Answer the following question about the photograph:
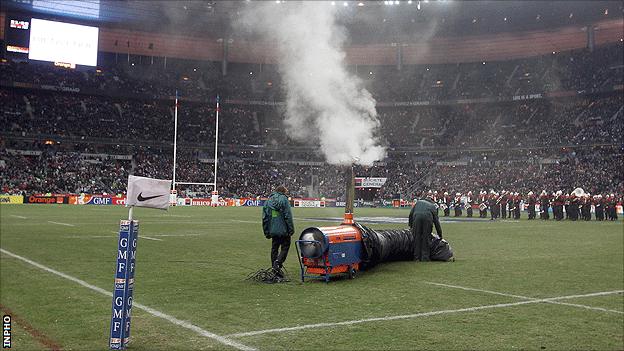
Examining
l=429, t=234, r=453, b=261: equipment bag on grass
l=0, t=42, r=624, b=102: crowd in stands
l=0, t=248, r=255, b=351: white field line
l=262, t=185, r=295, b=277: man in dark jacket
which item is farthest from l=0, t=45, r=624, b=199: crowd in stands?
l=262, t=185, r=295, b=277: man in dark jacket

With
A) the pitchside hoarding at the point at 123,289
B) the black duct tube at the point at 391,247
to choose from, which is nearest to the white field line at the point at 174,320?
the pitchside hoarding at the point at 123,289

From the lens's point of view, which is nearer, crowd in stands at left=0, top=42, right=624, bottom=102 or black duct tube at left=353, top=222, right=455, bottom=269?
black duct tube at left=353, top=222, right=455, bottom=269

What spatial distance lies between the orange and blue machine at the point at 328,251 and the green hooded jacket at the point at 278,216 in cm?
36

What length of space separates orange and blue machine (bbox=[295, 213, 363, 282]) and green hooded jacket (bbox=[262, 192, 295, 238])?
36 centimetres

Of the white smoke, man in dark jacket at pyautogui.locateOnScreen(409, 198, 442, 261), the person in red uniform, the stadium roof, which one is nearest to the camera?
man in dark jacket at pyautogui.locateOnScreen(409, 198, 442, 261)

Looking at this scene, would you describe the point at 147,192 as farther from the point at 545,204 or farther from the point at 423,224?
the point at 545,204

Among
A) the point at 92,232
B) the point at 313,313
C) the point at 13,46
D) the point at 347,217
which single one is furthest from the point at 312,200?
the point at 313,313

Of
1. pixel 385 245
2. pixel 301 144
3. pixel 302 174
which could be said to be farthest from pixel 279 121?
pixel 385 245

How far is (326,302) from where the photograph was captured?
7.83m

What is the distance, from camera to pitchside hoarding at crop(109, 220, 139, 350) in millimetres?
5355

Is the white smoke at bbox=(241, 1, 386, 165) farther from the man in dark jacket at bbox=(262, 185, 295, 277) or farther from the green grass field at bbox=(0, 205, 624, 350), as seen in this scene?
the man in dark jacket at bbox=(262, 185, 295, 277)

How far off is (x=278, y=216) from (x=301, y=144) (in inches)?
2238

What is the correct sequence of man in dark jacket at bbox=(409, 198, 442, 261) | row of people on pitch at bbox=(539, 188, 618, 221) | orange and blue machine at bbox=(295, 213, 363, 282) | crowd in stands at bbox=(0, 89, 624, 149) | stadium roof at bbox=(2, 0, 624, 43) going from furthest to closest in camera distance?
crowd in stands at bbox=(0, 89, 624, 149) < stadium roof at bbox=(2, 0, 624, 43) < row of people on pitch at bbox=(539, 188, 618, 221) < man in dark jacket at bbox=(409, 198, 442, 261) < orange and blue machine at bbox=(295, 213, 363, 282)

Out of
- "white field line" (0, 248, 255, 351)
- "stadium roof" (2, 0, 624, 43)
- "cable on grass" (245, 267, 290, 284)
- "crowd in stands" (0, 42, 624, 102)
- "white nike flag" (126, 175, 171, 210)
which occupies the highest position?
"stadium roof" (2, 0, 624, 43)
